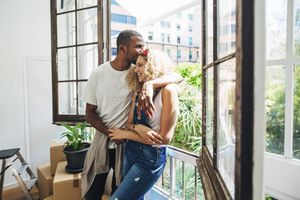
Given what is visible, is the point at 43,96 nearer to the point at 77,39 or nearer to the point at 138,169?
the point at 77,39

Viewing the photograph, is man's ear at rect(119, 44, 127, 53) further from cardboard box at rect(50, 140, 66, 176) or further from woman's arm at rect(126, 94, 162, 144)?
cardboard box at rect(50, 140, 66, 176)

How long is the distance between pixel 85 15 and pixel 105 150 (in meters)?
1.46

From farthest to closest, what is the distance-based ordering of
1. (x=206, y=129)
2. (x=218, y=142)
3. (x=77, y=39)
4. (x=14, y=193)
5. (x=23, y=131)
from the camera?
(x=23, y=131) → (x=14, y=193) → (x=77, y=39) → (x=206, y=129) → (x=218, y=142)

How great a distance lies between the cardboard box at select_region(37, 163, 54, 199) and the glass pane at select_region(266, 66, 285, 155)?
6.25 feet

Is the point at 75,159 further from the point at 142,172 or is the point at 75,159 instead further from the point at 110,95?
the point at 142,172

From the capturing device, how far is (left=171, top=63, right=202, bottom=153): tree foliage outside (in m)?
1.83

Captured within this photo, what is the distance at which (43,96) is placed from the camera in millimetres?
2990

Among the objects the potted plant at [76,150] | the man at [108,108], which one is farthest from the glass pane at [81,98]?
the man at [108,108]

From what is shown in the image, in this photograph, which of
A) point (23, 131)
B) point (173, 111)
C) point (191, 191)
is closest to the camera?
point (173, 111)

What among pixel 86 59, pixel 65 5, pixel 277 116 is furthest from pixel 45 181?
pixel 277 116

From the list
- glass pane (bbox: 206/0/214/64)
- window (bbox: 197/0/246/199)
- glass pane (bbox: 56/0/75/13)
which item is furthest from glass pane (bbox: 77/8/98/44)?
window (bbox: 197/0/246/199)

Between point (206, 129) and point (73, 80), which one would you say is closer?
point (206, 129)

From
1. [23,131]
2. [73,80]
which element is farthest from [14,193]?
[73,80]

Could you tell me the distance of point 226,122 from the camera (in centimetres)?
72
